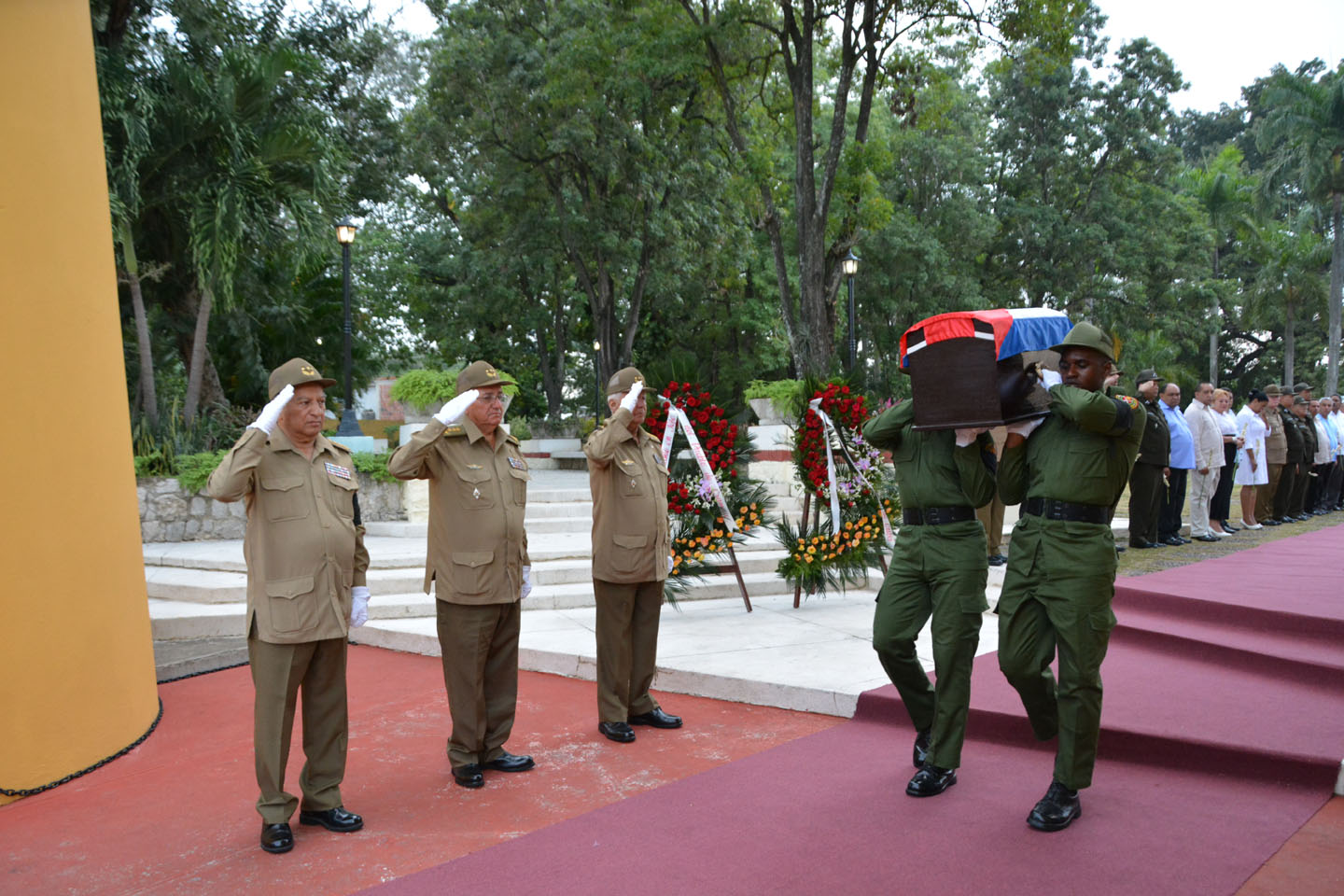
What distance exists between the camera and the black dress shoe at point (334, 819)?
13.9 feet

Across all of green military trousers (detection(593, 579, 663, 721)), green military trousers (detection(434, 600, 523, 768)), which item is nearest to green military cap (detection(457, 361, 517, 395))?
green military trousers (detection(434, 600, 523, 768))

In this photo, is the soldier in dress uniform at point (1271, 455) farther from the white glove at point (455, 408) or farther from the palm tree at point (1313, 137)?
the palm tree at point (1313, 137)

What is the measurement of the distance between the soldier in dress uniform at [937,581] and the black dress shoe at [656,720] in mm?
1520

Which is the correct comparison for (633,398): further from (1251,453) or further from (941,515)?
(1251,453)

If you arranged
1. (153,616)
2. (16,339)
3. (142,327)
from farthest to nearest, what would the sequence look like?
(142,327) < (153,616) < (16,339)

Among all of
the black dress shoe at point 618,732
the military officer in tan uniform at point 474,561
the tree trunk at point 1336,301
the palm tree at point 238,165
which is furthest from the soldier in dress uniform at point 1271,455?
the tree trunk at point 1336,301

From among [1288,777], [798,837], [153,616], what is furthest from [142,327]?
[1288,777]

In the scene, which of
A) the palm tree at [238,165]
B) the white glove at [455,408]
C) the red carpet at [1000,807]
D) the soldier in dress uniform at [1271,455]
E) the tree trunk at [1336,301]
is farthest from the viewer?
the tree trunk at [1336,301]

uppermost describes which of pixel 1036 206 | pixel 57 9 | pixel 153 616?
pixel 1036 206

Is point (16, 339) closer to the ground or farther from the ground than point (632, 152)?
closer to the ground

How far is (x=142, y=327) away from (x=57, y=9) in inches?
393

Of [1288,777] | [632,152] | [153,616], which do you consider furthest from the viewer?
[632,152]

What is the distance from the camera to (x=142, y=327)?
14.3 metres

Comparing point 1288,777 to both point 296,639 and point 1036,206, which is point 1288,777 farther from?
point 1036,206
